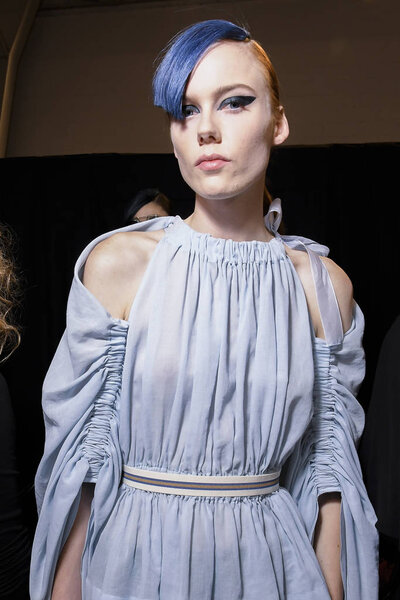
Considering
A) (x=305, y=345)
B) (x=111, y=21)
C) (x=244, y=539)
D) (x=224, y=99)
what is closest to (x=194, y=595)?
(x=244, y=539)

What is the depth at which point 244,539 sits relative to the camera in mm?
1195

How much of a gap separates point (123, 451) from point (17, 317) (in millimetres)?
2954

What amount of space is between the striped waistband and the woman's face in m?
0.46

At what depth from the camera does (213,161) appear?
124cm

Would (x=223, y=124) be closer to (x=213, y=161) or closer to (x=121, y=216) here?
(x=213, y=161)

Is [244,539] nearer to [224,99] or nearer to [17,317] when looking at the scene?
[224,99]

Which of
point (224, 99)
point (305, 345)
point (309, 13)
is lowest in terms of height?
point (305, 345)

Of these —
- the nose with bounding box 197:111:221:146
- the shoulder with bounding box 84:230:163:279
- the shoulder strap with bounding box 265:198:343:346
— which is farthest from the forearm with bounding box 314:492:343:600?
the nose with bounding box 197:111:221:146

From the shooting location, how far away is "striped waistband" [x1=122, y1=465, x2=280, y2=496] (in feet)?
3.96

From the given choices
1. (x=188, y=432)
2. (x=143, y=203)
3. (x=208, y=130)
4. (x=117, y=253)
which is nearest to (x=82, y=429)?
(x=188, y=432)

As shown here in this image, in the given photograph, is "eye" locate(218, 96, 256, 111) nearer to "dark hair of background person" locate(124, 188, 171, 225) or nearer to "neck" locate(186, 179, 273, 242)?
"neck" locate(186, 179, 273, 242)

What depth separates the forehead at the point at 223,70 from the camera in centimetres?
124

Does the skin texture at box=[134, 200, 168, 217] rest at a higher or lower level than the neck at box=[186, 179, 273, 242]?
higher

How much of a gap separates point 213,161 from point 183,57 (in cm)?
18
